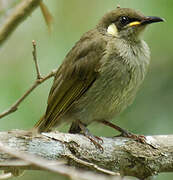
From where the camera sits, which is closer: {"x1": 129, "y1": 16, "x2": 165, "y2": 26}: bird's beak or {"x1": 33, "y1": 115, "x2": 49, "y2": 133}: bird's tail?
{"x1": 33, "y1": 115, "x2": 49, "y2": 133}: bird's tail

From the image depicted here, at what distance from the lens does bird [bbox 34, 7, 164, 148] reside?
4.59 m

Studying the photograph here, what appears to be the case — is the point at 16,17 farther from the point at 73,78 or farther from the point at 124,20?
the point at 124,20

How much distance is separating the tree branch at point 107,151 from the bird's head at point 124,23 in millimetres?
1232

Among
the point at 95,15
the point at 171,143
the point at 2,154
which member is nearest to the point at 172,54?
the point at 95,15

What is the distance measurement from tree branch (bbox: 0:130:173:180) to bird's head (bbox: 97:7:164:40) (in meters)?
1.23

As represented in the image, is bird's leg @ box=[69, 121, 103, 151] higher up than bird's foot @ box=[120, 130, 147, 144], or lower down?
higher up

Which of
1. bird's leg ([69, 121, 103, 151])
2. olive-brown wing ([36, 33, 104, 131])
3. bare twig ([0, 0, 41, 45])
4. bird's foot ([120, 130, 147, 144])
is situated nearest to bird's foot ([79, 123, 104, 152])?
bird's leg ([69, 121, 103, 151])

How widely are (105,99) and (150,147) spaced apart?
0.69 metres

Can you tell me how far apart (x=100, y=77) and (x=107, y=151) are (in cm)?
89

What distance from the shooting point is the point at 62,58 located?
5.00m

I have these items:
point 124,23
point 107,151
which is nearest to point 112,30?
point 124,23

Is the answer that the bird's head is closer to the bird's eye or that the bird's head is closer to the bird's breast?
the bird's eye

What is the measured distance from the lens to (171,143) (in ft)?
13.8

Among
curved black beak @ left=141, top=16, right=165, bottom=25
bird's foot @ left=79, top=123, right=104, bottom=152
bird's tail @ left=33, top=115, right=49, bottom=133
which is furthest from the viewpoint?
curved black beak @ left=141, top=16, right=165, bottom=25
